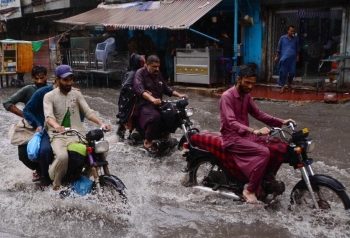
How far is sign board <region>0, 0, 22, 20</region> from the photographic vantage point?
24.8 metres

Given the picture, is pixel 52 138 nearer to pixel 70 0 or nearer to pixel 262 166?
pixel 262 166

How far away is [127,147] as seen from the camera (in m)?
7.95

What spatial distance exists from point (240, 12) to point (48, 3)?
1164cm

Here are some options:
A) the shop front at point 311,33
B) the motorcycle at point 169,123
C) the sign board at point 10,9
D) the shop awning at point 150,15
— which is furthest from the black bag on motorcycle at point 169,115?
the sign board at point 10,9

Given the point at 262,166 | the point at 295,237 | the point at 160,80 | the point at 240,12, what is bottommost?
the point at 295,237

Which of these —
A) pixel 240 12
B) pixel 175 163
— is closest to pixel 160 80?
pixel 175 163

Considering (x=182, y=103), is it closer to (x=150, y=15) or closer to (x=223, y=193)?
(x=223, y=193)

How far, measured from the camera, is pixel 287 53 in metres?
12.2

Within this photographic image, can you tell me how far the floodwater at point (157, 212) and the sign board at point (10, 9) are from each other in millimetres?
19844

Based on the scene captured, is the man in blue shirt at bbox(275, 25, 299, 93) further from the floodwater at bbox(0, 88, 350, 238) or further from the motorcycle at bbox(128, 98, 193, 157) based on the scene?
the motorcycle at bbox(128, 98, 193, 157)

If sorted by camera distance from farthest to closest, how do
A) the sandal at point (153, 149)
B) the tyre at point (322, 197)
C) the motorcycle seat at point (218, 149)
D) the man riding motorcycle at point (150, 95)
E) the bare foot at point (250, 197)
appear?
the sandal at point (153, 149) → the man riding motorcycle at point (150, 95) → the motorcycle seat at point (218, 149) → the bare foot at point (250, 197) → the tyre at point (322, 197)

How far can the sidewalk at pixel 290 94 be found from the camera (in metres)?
11.1

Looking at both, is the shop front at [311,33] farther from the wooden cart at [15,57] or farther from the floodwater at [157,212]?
the wooden cart at [15,57]

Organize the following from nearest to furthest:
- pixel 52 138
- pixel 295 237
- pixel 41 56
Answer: pixel 295 237
pixel 52 138
pixel 41 56
